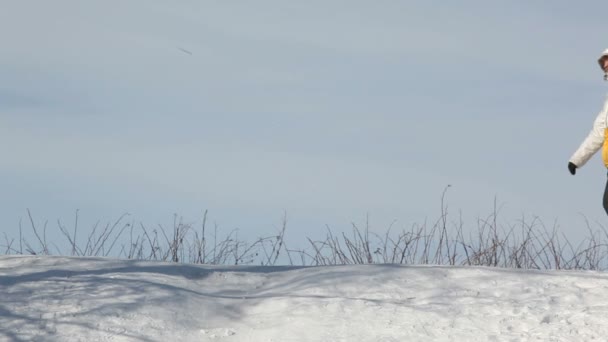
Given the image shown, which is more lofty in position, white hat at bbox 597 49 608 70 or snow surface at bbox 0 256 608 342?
white hat at bbox 597 49 608 70

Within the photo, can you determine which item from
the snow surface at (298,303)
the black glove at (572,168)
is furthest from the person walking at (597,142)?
the snow surface at (298,303)

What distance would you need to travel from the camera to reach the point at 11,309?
21.9 feet

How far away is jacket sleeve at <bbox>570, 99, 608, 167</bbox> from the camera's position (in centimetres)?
884

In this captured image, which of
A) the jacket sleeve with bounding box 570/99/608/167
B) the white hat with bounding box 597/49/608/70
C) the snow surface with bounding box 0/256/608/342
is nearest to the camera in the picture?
the snow surface with bounding box 0/256/608/342

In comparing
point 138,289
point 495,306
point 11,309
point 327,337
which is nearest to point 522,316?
point 495,306

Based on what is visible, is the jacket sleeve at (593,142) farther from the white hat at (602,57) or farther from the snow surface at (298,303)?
the snow surface at (298,303)

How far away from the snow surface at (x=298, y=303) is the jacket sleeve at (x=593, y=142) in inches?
62.6

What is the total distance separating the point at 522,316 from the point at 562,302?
0.42 meters

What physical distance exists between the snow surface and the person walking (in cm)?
144

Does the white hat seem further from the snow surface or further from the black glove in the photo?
the snow surface

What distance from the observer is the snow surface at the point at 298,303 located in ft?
20.9

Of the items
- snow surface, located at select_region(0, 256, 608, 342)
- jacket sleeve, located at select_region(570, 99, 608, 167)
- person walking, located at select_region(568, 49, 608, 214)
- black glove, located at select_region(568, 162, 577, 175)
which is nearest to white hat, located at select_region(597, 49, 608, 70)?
person walking, located at select_region(568, 49, 608, 214)

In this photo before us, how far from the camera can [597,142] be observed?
8.94 m

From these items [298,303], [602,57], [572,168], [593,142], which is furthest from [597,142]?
[298,303]
